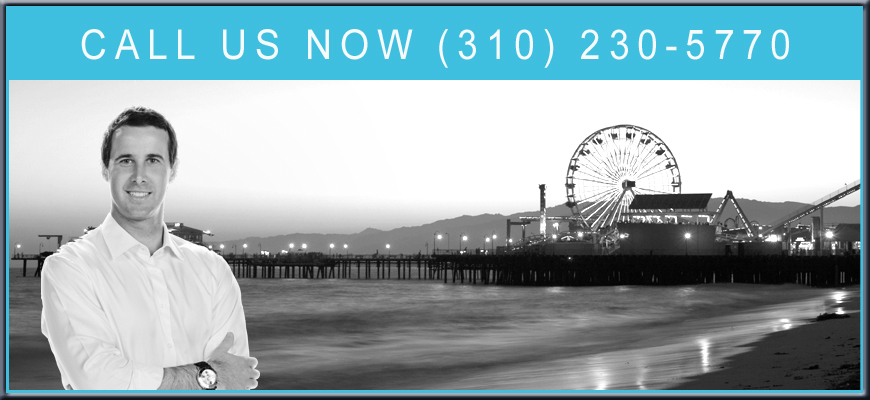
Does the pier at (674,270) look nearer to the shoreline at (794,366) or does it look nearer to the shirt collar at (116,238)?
the shoreline at (794,366)

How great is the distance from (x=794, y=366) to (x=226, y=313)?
22.9 feet

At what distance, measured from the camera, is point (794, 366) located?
8.05m

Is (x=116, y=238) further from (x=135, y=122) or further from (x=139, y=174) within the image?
(x=135, y=122)

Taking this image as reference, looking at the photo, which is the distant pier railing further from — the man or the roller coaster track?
the man

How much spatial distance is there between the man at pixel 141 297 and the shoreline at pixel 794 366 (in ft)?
17.8

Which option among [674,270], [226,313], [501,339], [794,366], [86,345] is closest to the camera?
[86,345]

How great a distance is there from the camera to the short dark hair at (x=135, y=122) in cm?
269

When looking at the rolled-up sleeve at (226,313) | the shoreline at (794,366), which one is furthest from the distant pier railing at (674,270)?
the rolled-up sleeve at (226,313)

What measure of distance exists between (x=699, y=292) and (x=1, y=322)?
32911 mm

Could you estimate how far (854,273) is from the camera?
128 ft

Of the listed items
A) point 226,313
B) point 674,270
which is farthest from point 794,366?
point 674,270

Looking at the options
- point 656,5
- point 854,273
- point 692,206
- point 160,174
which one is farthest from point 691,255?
point 160,174

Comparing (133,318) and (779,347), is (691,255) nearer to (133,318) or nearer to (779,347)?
(779,347)

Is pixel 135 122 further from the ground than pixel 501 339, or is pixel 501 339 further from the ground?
pixel 135 122
